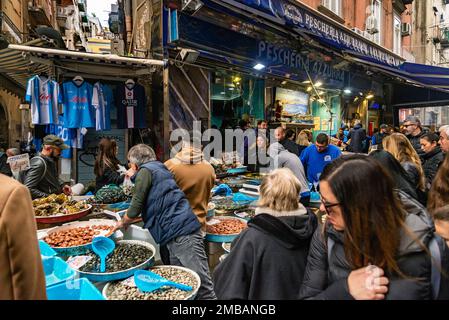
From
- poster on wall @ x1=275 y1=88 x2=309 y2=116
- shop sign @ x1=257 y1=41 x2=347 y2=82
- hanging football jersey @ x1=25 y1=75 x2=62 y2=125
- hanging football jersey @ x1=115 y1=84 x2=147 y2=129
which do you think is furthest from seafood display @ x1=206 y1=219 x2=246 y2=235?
poster on wall @ x1=275 y1=88 x2=309 y2=116

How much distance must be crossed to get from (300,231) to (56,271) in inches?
69.9

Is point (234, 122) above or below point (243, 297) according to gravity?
above

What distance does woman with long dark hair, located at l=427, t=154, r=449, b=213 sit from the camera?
2.73 m

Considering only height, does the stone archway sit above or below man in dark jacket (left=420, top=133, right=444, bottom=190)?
above

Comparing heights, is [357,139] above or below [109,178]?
above

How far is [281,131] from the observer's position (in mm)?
6469

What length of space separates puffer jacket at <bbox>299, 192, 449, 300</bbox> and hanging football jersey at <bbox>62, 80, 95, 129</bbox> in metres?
5.77

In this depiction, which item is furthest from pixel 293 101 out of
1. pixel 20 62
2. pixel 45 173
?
pixel 45 173

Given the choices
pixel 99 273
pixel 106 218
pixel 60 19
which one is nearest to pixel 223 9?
pixel 106 218

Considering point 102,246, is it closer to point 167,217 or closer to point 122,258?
point 122,258

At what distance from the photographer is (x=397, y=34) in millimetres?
18875

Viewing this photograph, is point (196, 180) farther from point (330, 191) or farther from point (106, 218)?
point (330, 191)

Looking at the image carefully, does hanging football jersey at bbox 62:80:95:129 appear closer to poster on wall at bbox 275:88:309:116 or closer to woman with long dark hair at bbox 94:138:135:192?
woman with long dark hair at bbox 94:138:135:192
